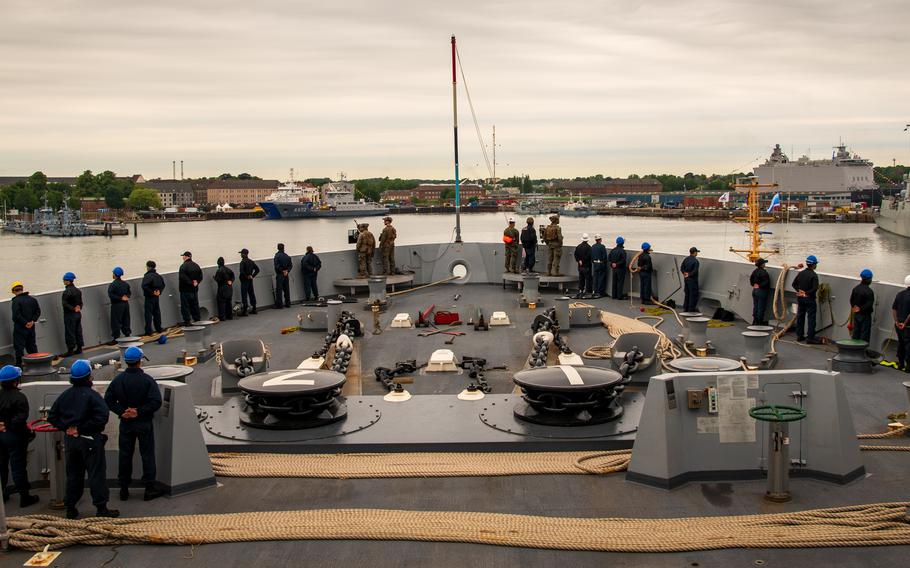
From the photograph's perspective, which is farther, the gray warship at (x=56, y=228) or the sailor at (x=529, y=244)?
the gray warship at (x=56, y=228)

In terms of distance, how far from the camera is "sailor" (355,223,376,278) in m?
15.5

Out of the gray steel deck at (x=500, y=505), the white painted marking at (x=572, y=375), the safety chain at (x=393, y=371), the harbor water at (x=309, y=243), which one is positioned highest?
the white painted marking at (x=572, y=375)

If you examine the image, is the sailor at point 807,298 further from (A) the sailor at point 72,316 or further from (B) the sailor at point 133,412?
(A) the sailor at point 72,316

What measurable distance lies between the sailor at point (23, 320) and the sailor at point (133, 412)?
533 centimetres

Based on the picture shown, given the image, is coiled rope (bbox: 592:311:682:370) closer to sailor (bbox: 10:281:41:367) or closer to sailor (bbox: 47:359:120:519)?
sailor (bbox: 47:359:120:519)

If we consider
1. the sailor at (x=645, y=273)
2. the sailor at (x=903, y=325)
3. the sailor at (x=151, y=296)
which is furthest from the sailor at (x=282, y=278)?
the sailor at (x=903, y=325)

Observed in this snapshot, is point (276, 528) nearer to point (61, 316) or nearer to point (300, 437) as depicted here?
point (300, 437)

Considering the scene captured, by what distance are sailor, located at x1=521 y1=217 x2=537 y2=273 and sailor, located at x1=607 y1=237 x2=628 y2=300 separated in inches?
58.1

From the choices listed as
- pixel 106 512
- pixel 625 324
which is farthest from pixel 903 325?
pixel 106 512

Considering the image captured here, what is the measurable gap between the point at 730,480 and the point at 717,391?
0.60m

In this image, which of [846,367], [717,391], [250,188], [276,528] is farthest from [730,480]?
[250,188]

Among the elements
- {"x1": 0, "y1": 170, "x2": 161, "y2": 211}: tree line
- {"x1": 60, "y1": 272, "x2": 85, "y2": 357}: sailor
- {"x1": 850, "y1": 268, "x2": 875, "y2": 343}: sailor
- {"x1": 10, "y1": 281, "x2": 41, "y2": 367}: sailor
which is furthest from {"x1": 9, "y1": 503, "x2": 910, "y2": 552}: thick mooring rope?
{"x1": 0, "y1": 170, "x2": 161, "y2": 211}: tree line

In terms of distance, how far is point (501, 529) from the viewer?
185 inches

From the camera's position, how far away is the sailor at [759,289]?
1141 cm
